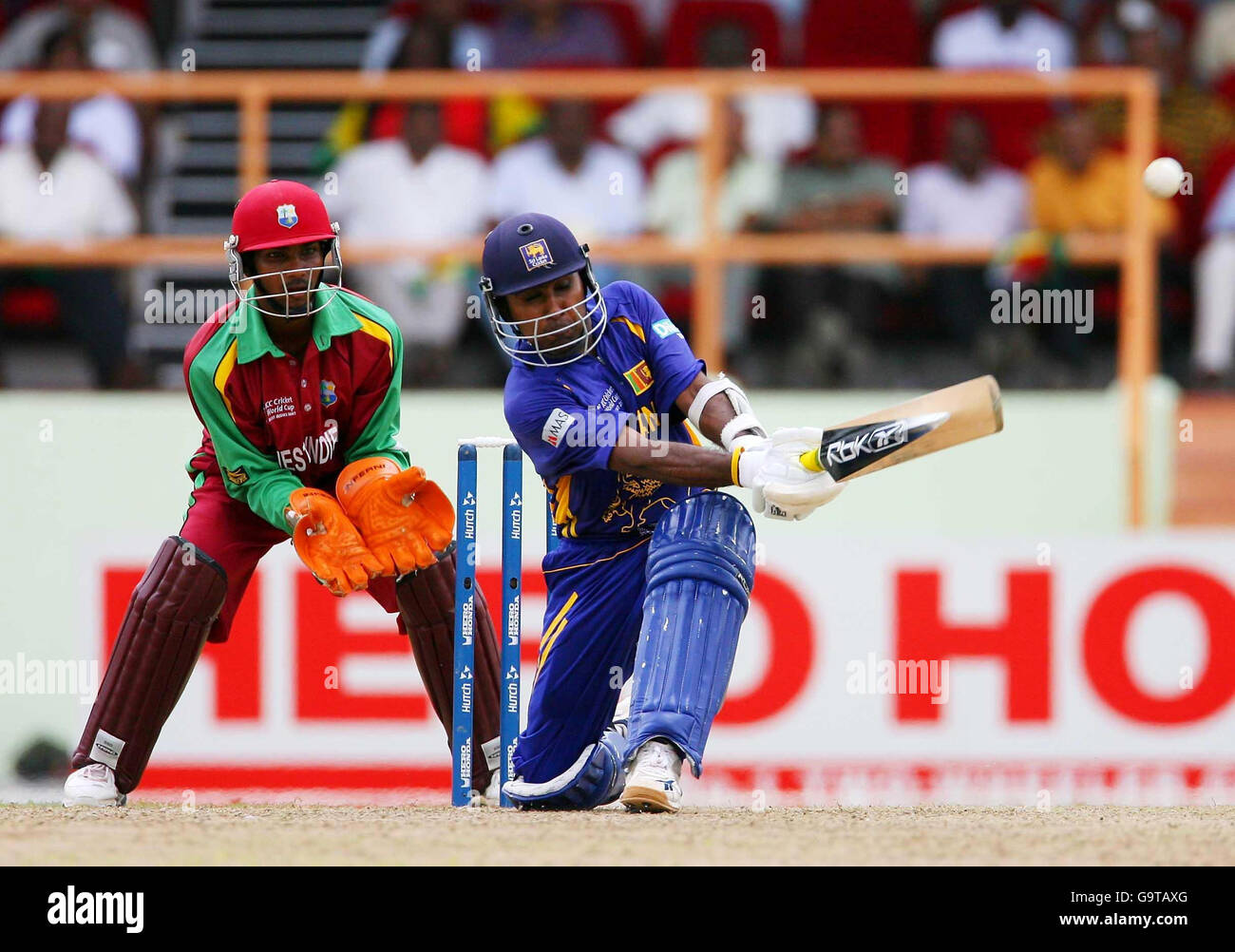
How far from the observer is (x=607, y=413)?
538 centimetres

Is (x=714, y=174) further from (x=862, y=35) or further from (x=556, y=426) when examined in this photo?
(x=556, y=426)

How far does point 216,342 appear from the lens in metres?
5.52

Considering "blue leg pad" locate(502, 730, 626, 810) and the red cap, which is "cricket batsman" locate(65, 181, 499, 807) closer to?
the red cap

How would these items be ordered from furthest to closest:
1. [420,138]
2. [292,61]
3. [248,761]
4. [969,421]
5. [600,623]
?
[292,61]
[420,138]
[248,761]
[600,623]
[969,421]

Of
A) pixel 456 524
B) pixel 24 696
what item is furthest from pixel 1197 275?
pixel 24 696

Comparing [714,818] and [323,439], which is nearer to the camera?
[714,818]

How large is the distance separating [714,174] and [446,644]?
10.2 ft

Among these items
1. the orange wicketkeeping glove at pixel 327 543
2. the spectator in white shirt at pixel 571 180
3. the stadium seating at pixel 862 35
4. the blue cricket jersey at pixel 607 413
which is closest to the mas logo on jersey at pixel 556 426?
the blue cricket jersey at pixel 607 413

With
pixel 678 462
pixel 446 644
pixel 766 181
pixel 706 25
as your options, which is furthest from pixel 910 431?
pixel 706 25

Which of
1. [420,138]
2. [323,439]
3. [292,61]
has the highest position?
[292,61]

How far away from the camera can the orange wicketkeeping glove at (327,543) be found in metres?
5.39

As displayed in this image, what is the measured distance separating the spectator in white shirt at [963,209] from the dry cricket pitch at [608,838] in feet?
12.3

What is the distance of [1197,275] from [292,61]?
485cm

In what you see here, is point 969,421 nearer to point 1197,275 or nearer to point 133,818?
point 133,818
